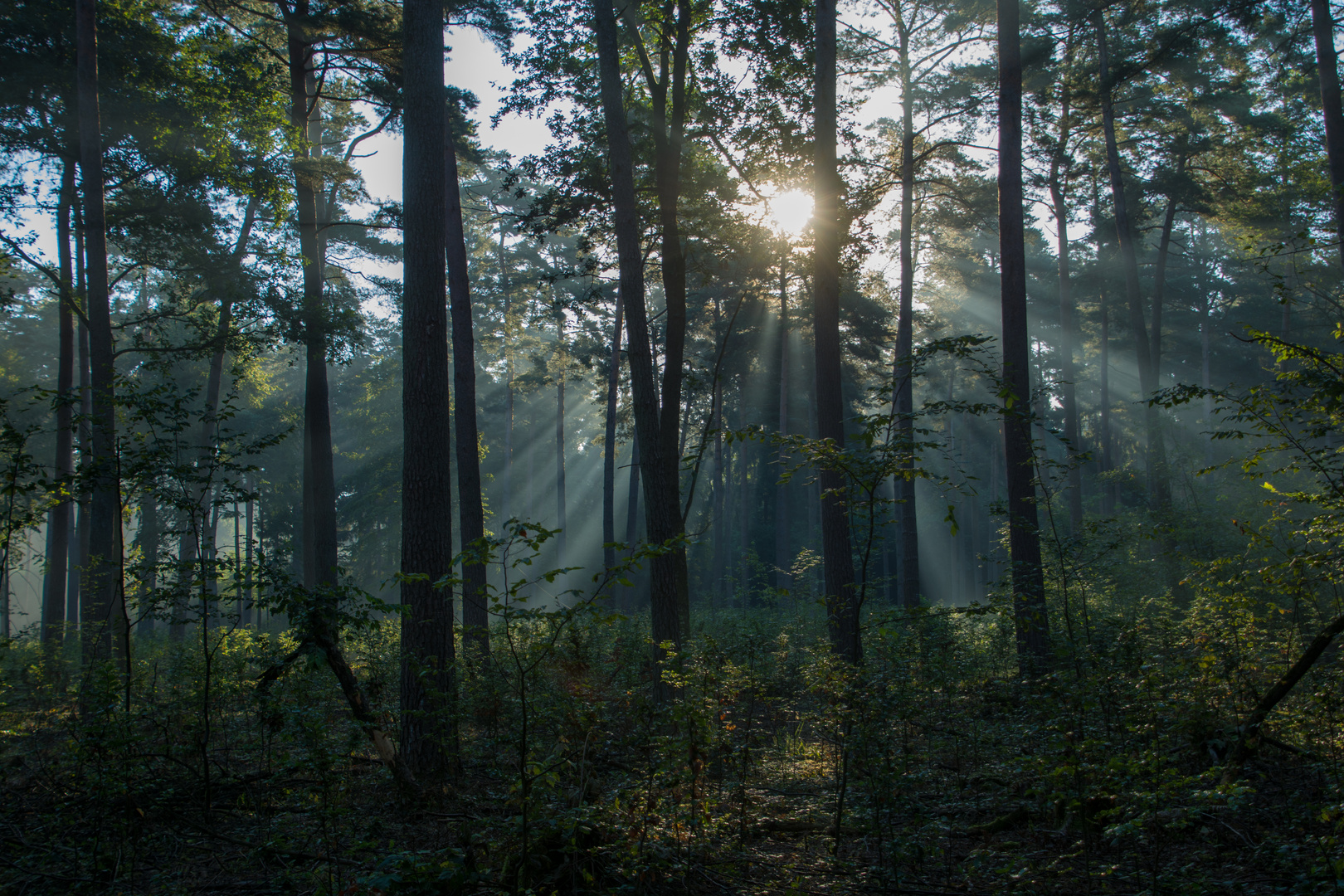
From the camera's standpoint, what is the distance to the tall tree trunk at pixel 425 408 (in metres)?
5.95

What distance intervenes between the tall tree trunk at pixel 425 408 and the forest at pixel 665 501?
0.15 feet

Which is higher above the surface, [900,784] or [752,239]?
[752,239]

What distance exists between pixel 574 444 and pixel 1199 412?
34147 millimetres

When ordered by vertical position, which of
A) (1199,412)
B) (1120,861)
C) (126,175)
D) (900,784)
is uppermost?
(126,175)

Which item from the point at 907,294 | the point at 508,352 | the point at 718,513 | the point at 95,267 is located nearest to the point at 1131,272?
the point at 907,294

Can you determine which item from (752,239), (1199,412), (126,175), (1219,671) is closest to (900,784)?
(1219,671)

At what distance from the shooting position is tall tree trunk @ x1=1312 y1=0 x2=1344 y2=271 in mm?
10281

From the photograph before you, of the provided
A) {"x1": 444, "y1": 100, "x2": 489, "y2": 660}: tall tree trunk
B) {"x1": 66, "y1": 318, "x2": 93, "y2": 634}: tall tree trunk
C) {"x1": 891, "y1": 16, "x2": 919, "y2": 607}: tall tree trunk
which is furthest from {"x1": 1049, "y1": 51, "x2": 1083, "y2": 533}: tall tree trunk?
{"x1": 66, "y1": 318, "x2": 93, "y2": 634}: tall tree trunk

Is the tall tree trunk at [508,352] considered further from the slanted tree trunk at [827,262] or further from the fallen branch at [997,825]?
the fallen branch at [997,825]

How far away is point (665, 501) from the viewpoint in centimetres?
898

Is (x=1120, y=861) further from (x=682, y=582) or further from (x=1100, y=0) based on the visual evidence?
(x=1100, y=0)

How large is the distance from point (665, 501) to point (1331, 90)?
11576 millimetres

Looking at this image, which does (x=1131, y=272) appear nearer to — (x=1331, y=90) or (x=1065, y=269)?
(x=1065, y=269)

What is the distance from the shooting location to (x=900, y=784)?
4.19 m
